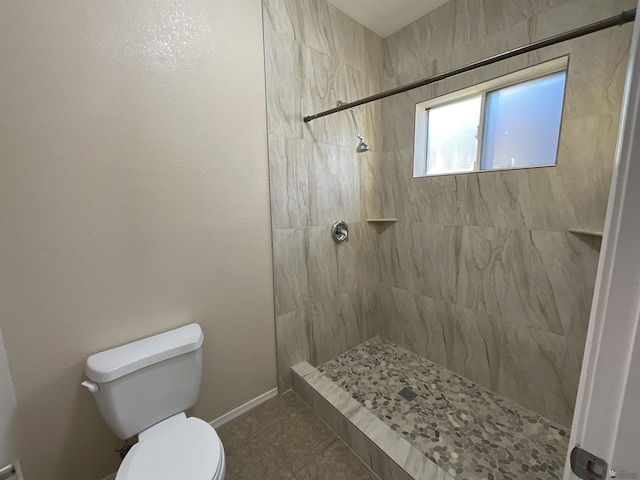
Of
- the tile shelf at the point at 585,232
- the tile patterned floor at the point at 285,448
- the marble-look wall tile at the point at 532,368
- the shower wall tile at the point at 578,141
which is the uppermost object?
the shower wall tile at the point at 578,141

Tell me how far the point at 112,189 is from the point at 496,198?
2.10 meters

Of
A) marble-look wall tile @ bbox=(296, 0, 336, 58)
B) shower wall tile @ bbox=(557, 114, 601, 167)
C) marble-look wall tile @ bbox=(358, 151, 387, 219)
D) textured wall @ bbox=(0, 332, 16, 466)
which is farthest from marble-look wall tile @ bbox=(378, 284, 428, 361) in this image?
textured wall @ bbox=(0, 332, 16, 466)

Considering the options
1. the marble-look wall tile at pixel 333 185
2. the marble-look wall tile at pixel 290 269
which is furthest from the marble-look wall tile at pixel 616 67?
the marble-look wall tile at pixel 290 269

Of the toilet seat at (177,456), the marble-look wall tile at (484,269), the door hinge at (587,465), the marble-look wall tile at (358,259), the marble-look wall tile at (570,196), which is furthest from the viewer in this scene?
the marble-look wall tile at (358,259)

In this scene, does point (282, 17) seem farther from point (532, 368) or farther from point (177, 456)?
point (532, 368)

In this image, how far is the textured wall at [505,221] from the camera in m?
1.28

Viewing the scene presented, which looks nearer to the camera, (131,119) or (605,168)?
(131,119)

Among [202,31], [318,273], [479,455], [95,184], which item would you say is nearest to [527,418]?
[479,455]

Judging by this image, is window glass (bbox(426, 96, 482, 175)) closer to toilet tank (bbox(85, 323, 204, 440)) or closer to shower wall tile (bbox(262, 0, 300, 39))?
shower wall tile (bbox(262, 0, 300, 39))

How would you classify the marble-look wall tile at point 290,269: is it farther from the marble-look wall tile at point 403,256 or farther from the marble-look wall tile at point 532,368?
the marble-look wall tile at point 532,368

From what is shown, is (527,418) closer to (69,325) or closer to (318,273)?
(318,273)

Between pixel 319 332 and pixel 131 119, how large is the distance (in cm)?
173

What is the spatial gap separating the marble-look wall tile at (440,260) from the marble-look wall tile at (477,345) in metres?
0.14

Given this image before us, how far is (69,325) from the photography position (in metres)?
1.07
